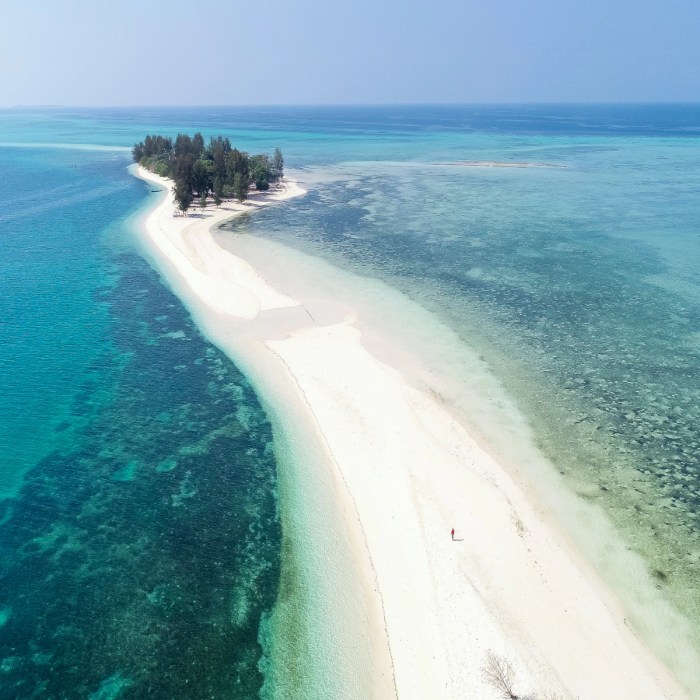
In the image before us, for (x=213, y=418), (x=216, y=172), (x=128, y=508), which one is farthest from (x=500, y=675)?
(x=216, y=172)

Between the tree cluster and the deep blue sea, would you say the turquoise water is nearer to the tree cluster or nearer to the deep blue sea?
the deep blue sea

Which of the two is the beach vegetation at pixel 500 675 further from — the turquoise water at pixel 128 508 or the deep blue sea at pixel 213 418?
the turquoise water at pixel 128 508

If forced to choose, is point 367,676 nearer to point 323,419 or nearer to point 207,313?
point 323,419

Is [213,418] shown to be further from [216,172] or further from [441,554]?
[216,172]

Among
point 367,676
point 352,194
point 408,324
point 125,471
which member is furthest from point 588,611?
point 352,194

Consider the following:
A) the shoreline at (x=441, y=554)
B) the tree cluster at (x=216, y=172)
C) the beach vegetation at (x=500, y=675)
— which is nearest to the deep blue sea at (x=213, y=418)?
the shoreline at (x=441, y=554)

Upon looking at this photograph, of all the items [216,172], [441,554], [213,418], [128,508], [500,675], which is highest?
[216,172]

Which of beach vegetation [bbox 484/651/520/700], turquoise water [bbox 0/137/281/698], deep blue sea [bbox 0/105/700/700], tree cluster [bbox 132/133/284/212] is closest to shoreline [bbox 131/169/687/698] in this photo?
beach vegetation [bbox 484/651/520/700]
